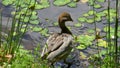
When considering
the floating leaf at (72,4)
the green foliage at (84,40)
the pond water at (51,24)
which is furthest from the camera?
the floating leaf at (72,4)

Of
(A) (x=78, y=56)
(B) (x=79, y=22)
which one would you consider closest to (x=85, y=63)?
(A) (x=78, y=56)

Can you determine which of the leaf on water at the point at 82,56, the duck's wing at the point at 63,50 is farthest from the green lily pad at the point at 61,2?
the leaf on water at the point at 82,56

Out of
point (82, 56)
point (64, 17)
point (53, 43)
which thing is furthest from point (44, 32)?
point (53, 43)

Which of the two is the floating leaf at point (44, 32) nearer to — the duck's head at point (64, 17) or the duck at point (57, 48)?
the duck's head at point (64, 17)

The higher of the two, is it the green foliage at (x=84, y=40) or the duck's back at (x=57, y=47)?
the duck's back at (x=57, y=47)

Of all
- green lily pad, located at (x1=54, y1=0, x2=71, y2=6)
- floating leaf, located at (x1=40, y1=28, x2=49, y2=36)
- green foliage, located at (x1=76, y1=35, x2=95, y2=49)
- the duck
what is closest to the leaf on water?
green foliage, located at (x1=76, y1=35, x2=95, y2=49)

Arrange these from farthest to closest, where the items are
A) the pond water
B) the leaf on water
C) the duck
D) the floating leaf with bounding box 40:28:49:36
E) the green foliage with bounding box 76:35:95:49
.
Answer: the floating leaf with bounding box 40:28:49:36 → the green foliage with bounding box 76:35:95:49 → the pond water → the leaf on water → the duck

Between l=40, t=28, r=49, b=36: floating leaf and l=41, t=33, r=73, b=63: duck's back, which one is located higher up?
l=41, t=33, r=73, b=63: duck's back

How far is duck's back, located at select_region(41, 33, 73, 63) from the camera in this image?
6.55 meters

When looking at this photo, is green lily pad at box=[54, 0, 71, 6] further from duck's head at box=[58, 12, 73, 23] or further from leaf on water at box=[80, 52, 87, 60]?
leaf on water at box=[80, 52, 87, 60]

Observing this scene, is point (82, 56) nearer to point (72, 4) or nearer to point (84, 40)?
point (84, 40)

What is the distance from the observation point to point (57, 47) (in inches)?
267

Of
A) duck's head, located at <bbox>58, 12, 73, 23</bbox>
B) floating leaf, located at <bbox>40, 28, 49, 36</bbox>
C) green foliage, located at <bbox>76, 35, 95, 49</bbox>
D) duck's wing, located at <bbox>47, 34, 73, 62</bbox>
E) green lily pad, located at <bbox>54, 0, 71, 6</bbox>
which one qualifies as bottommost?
green foliage, located at <bbox>76, 35, 95, 49</bbox>

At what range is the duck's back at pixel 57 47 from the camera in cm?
655
